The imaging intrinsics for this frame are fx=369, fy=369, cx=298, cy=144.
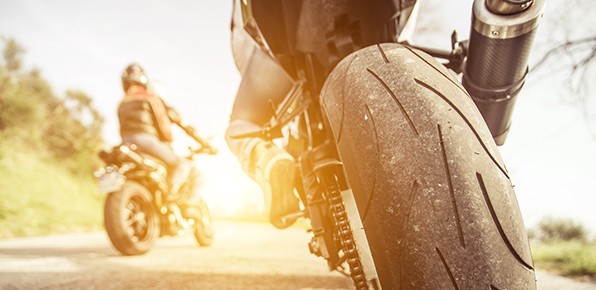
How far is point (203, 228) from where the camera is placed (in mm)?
5695

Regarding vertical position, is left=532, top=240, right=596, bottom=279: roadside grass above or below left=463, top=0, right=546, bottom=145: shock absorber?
below

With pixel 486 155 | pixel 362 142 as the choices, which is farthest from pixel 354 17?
pixel 486 155

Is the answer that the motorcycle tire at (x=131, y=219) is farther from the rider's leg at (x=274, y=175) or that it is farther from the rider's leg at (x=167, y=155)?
the rider's leg at (x=274, y=175)

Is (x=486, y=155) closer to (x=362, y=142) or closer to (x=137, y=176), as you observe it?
(x=362, y=142)

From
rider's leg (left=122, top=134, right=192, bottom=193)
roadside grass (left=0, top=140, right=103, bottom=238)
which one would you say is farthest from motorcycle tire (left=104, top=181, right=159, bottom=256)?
roadside grass (left=0, top=140, right=103, bottom=238)

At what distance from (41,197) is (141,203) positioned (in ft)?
39.9

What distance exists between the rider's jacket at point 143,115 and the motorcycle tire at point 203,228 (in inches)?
49.5

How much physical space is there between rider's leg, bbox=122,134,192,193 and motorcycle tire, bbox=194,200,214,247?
Result: 655mm

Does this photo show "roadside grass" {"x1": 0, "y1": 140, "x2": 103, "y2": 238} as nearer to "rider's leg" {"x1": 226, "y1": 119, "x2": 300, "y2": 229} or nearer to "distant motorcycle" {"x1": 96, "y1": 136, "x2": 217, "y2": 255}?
"distant motorcycle" {"x1": 96, "y1": 136, "x2": 217, "y2": 255}

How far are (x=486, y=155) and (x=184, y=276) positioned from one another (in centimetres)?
223

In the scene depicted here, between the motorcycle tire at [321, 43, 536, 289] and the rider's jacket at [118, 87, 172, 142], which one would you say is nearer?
the motorcycle tire at [321, 43, 536, 289]

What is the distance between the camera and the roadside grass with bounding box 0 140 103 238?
1033 centimetres

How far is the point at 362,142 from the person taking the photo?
2.70 feet

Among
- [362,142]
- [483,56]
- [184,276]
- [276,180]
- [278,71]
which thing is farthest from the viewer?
[184,276]
